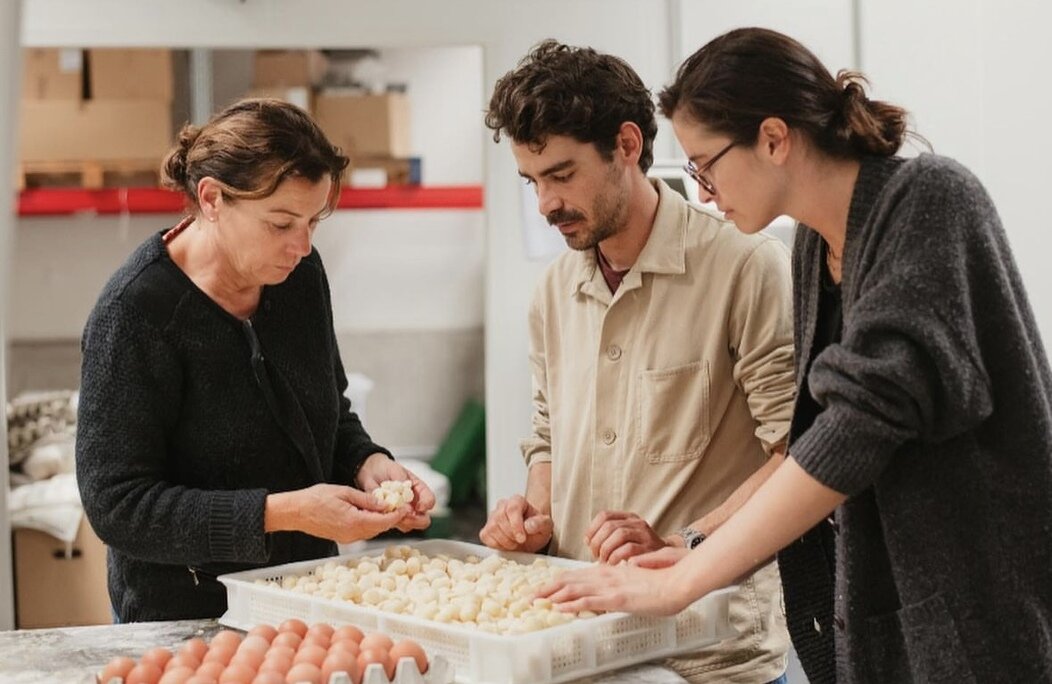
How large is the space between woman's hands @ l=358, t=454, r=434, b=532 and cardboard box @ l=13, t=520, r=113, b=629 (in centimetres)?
296

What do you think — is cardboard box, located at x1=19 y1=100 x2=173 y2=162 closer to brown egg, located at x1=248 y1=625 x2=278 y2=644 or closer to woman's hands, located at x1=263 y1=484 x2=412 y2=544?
woman's hands, located at x1=263 y1=484 x2=412 y2=544

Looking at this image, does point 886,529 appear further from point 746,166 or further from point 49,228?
point 49,228

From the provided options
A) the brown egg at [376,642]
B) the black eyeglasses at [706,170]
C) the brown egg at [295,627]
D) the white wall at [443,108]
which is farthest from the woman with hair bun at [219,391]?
the white wall at [443,108]

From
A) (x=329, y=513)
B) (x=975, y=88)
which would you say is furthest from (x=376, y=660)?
(x=975, y=88)

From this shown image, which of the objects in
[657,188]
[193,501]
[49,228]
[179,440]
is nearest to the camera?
[193,501]

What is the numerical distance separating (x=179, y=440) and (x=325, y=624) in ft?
1.87

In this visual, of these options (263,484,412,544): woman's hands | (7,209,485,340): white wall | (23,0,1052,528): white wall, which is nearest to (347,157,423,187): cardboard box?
(7,209,485,340): white wall

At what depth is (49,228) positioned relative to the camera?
679 centimetres

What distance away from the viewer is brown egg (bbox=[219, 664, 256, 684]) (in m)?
1.60

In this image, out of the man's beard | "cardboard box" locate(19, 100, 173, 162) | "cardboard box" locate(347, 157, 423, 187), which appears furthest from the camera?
"cardboard box" locate(347, 157, 423, 187)

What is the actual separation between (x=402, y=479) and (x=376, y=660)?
78 centimetres

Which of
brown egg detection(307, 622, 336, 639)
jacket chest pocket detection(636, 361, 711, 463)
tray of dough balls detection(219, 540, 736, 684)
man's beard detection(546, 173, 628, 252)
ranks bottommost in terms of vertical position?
tray of dough balls detection(219, 540, 736, 684)

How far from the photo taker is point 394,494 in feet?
7.32

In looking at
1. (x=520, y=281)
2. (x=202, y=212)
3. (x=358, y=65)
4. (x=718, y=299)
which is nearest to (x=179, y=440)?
(x=202, y=212)
